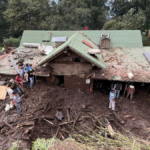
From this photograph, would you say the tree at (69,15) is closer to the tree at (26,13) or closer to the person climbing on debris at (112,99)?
the tree at (26,13)

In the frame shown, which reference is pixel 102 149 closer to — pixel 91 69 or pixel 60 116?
pixel 60 116

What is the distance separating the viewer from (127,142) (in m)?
3.48

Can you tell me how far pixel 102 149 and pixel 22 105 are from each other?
7226 millimetres

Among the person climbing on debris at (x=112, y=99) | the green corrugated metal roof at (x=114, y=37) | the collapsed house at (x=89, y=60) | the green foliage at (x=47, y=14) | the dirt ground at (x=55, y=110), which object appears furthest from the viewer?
the green foliage at (x=47, y=14)

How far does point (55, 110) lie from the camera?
906 cm

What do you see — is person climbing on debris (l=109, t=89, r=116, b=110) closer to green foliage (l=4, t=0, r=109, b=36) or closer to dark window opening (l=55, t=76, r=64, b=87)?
dark window opening (l=55, t=76, r=64, b=87)

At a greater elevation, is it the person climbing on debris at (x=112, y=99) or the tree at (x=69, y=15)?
the tree at (x=69, y=15)

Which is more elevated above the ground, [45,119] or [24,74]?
[24,74]

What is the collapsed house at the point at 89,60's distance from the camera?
9.65 meters

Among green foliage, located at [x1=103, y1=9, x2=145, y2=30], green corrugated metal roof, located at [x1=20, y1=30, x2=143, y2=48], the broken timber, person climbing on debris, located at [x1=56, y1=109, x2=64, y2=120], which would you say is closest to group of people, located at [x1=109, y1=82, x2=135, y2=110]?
the broken timber

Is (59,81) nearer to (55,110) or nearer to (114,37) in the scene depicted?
(55,110)

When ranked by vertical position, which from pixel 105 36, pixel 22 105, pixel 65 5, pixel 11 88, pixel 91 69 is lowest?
pixel 22 105

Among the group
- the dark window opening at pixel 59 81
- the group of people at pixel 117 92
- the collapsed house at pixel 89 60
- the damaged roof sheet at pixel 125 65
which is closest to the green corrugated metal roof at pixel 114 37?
the collapsed house at pixel 89 60

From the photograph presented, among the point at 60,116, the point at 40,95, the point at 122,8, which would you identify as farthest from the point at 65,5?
the point at 60,116
